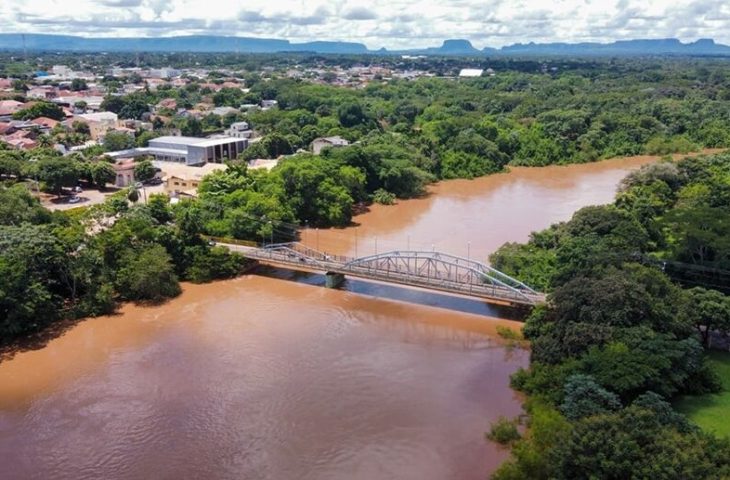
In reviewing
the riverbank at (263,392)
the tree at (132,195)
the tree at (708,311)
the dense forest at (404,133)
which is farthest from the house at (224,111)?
the tree at (708,311)

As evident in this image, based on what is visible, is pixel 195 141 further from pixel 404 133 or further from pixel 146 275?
pixel 146 275

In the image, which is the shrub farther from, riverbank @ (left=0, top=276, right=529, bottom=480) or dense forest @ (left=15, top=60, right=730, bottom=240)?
dense forest @ (left=15, top=60, right=730, bottom=240)

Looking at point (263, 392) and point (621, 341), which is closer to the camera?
point (621, 341)

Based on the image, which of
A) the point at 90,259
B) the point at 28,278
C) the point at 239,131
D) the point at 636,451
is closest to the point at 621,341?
the point at 636,451

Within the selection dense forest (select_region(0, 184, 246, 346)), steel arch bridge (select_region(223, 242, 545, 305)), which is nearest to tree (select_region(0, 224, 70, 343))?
dense forest (select_region(0, 184, 246, 346))

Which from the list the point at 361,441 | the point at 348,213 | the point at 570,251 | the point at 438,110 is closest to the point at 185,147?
the point at 348,213

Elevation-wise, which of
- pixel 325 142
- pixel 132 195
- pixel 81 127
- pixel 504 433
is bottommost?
pixel 504 433

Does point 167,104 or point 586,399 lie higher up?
point 167,104
